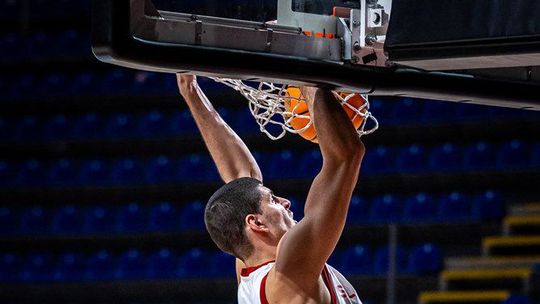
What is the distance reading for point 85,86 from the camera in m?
15.0

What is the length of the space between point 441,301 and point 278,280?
749 centimetres

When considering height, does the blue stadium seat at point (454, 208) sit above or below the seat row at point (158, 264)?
above

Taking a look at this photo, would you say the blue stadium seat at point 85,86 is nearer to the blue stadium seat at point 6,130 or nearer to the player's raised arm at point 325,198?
the blue stadium seat at point 6,130

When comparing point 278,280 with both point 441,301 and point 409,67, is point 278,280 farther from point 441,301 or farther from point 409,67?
point 441,301

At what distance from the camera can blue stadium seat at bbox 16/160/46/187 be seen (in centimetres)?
1430

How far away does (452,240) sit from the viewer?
38.4 feet

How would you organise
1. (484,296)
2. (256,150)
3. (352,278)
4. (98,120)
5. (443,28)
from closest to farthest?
1. (443,28)
2. (484,296)
3. (352,278)
4. (256,150)
5. (98,120)

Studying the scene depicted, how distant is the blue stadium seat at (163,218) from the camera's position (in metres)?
13.1

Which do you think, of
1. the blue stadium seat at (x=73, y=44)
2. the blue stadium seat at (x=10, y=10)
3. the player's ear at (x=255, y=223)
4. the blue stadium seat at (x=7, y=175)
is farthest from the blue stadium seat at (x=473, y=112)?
the player's ear at (x=255, y=223)

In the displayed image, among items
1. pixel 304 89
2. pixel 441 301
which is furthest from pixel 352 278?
pixel 304 89

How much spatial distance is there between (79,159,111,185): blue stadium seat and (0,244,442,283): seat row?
0.97m

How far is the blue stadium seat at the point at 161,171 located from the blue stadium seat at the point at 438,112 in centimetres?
329

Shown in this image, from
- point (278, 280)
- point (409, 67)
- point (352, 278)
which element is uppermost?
point (409, 67)

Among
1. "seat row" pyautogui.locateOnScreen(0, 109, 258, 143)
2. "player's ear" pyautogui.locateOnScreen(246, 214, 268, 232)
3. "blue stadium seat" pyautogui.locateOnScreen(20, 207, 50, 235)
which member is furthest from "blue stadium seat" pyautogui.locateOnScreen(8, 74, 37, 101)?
"player's ear" pyautogui.locateOnScreen(246, 214, 268, 232)
